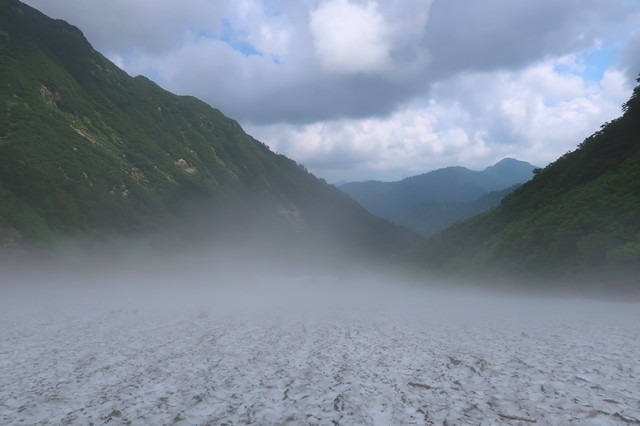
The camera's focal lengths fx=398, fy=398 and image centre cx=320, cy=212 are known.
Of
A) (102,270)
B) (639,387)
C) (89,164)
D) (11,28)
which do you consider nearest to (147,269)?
(102,270)

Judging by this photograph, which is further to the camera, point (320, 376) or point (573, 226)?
point (573, 226)

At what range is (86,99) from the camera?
7697 inches

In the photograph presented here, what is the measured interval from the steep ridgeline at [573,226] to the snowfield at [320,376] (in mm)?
35015

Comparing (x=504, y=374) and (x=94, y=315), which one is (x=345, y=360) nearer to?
(x=504, y=374)

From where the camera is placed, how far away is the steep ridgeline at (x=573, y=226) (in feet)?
193

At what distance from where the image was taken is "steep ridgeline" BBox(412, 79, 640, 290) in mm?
58906

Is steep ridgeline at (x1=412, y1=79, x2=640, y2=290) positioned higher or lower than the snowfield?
higher

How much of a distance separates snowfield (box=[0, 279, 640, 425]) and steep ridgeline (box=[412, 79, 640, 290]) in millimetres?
35015

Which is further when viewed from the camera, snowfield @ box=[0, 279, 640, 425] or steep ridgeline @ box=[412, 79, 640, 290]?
steep ridgeline @ box=[412, 79, 640, 290]

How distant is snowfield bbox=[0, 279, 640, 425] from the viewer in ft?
43.1

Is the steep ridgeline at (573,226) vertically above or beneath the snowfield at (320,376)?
above

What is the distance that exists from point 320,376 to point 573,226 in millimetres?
68507

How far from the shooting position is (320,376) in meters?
17.6

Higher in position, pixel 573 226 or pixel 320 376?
pixel 573 226
